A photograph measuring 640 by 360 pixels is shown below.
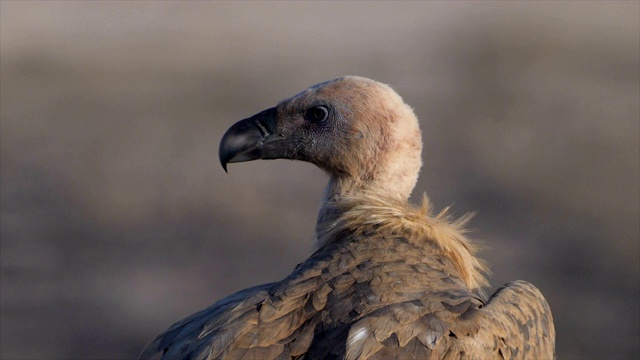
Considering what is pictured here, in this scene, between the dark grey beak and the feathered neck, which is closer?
the feathered neck

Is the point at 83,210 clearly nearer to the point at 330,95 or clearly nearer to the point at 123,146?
the point at 123,146

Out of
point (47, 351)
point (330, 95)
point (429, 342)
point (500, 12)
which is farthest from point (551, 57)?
point (429, 342)

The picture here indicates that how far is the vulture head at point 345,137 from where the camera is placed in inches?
238

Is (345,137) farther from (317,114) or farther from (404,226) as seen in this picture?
(404,226)

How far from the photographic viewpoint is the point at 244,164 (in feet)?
49.9

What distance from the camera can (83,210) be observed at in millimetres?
14031

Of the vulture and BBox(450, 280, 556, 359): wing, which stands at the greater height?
the vulture

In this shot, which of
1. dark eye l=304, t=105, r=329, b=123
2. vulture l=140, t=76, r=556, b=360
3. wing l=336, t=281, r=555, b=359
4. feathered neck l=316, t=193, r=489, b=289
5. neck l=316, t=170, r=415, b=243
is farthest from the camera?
dark eye l=304, t=105, r=329, b=123

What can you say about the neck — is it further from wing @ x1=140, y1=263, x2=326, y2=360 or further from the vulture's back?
wing @ x1=140, y1=263, x2=326, y2=360

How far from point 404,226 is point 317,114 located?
0.86m

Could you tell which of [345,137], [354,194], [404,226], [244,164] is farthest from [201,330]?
[244,164]

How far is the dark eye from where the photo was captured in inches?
244

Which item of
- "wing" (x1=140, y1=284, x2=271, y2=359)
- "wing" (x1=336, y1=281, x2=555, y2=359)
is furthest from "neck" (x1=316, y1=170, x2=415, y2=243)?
"wing" (x1=336, y1=281, x2=555, y2=359)

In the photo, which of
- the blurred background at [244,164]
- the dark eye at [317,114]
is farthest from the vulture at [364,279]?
the blurred background at [244,164]
